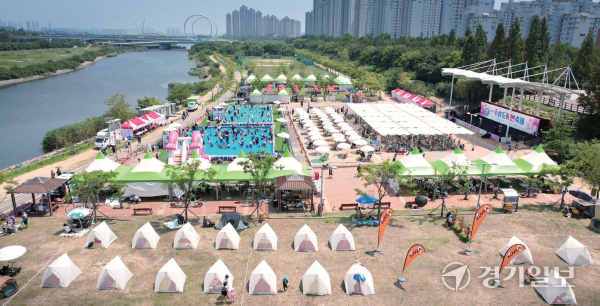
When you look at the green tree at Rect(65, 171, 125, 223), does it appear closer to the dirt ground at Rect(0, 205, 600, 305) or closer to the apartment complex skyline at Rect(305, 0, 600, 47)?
the dirt ground at Rect(0, 205, 600, 305)

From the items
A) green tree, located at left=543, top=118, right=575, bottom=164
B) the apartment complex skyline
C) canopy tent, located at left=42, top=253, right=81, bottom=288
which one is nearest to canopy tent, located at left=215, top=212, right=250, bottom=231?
canopy tent, located at left=42, top=253, right=81, bottom=288

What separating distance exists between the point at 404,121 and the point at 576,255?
2503cm

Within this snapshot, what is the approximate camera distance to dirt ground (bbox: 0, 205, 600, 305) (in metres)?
15.1

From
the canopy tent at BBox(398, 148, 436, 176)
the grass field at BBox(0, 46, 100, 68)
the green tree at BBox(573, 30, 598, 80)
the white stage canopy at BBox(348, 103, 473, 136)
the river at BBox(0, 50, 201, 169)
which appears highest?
the green tree at BBox(573, 30, 598, 80)

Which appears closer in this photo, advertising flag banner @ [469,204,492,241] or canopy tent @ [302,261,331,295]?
canopy tent @ [302,261,331,295]

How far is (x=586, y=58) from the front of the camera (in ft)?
209

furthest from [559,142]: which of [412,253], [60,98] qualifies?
[60,98]

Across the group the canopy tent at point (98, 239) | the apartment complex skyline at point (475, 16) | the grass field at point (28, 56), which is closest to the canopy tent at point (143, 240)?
the canopy tent at point (98, 239)

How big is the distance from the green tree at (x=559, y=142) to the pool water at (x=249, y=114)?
28.6 m

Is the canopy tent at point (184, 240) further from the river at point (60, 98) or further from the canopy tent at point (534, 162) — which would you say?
the river at point (60, 98)

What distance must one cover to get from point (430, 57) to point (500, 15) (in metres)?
90.6

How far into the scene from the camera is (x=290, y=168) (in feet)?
86.7

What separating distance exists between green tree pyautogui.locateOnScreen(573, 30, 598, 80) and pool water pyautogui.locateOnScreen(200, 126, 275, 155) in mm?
54704

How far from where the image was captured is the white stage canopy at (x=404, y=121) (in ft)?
123
